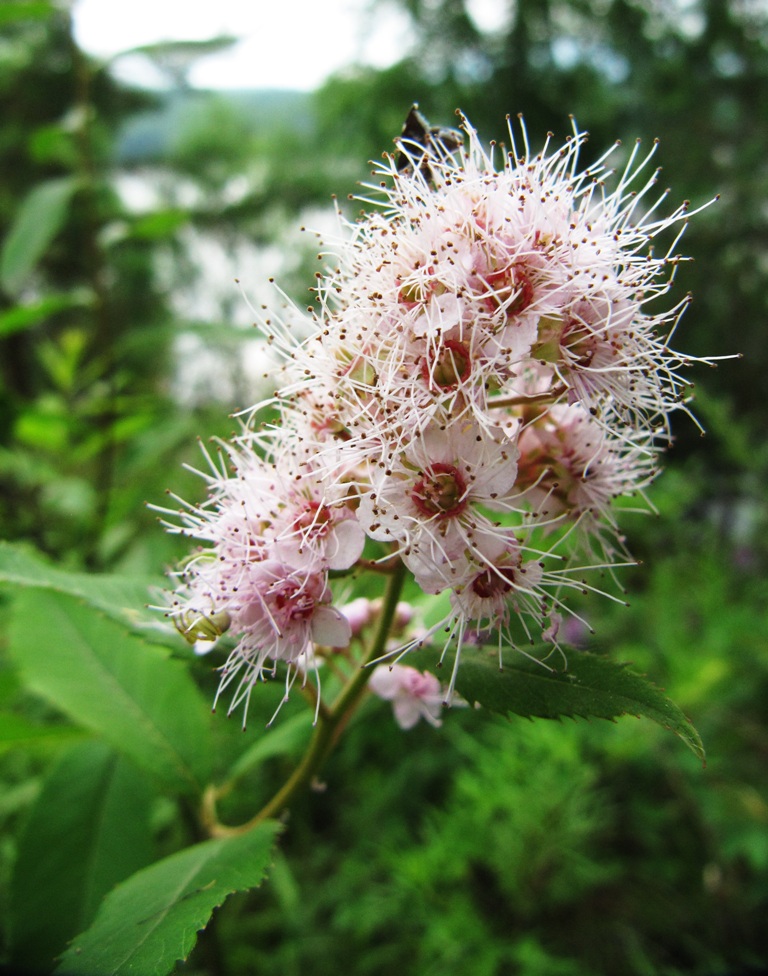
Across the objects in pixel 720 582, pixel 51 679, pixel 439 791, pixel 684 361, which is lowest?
pixel 439 791

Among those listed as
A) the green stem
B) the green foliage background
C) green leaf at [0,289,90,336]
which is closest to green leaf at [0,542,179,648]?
the green foliage background

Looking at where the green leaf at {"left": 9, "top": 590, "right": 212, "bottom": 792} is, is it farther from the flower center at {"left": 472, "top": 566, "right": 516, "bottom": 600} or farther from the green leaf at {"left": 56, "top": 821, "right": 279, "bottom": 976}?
the flower center at {"left": 472, "top": 566, "right": 516, "bottom": 600}

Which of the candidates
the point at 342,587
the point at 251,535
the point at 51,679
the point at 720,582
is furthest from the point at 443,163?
the point at 720,582

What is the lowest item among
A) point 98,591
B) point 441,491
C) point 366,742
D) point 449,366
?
point 366,742

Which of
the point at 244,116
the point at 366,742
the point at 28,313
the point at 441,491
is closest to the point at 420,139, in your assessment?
the point at 441,491

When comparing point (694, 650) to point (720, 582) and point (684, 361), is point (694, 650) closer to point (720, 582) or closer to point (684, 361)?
point (720, 582)

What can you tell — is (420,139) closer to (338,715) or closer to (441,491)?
(441,491)

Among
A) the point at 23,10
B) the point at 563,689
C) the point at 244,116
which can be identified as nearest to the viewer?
the point at 563,689
